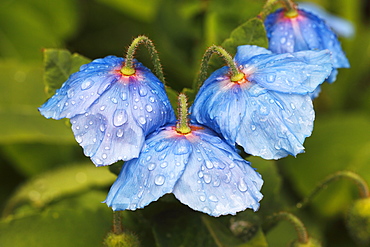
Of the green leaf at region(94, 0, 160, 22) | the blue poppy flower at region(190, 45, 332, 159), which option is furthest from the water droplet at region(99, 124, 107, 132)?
the green leaf at region(94, 0, 160, 22)

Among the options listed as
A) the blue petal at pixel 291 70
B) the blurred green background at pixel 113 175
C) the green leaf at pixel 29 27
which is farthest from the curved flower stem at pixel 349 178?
the green leaf at pixel 29 27

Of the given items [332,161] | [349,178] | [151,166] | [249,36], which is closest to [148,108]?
[151,166]

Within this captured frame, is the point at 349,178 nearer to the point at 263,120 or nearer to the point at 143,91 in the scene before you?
the point at 263,120

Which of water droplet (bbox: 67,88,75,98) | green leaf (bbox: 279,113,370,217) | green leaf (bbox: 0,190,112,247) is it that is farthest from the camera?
green leaf (bbox: 279,113,370,217)

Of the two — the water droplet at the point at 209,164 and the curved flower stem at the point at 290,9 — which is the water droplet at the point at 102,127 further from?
the curved flower stem at the point at 290,9

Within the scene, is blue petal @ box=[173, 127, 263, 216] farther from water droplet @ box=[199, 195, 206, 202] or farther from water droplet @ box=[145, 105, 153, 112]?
water droplet @ box=[145, 105, 153, 112]

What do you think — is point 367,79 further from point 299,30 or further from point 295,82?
point 295,82
